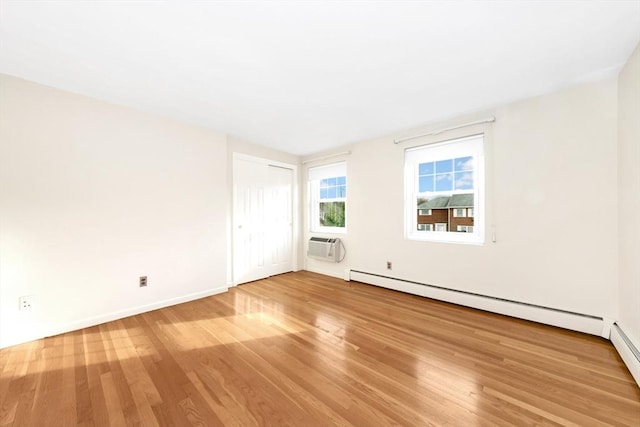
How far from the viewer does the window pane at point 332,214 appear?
439 cm

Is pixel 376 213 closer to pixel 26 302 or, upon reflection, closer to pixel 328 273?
pixel 328 273

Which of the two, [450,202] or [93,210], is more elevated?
[450,202]

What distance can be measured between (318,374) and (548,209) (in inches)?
106

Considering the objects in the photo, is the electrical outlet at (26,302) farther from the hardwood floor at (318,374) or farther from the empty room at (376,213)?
the hardwood floor at (318,374)

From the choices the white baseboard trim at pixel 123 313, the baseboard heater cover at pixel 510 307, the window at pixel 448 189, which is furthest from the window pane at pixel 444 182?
the white baseboard trim at pixel 123 313

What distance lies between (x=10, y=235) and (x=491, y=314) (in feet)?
15.4

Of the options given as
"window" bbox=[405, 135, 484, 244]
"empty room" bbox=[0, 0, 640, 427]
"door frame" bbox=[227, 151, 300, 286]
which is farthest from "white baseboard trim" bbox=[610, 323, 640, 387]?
"door frame" bbox=[227, 151, 300, 286]

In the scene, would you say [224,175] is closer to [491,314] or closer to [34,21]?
[34,21]

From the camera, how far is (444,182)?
10.3ft

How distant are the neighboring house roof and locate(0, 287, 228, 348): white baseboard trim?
3272mm

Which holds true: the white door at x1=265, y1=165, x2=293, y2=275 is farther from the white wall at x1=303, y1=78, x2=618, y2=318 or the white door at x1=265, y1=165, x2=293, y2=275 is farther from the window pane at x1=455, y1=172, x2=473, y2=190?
the window pane at x1=455, y1=172, x2=473, y2=190

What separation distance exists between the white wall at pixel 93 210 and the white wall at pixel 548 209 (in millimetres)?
3169

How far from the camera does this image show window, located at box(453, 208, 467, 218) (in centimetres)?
301

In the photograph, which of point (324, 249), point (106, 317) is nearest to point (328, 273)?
point (324, 249)
